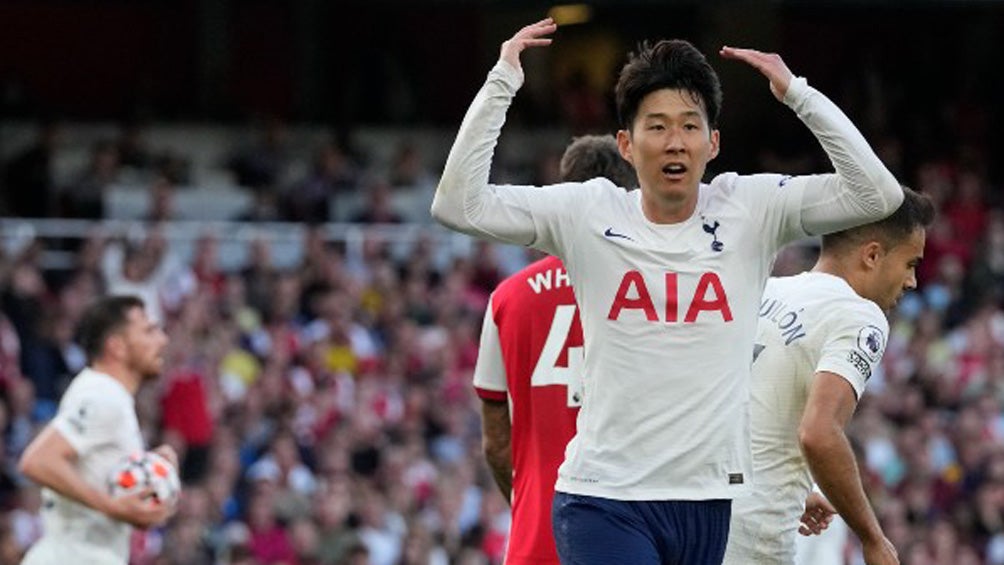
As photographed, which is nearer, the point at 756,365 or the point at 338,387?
the point at 756,365

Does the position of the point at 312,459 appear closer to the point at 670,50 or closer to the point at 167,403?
the point at 167,403

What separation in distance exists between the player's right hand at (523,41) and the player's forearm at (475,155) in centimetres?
3

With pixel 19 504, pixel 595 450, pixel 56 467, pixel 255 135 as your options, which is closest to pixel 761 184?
pixel 595 450

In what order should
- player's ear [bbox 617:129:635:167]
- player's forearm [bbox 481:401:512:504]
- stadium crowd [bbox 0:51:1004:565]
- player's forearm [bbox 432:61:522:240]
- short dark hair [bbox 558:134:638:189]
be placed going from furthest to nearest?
1. stadium crowd [bbox 0:51:1004:565]
2. player's forearm [bbox 481:401:512:504]
3. short dark hair [bbox 558:134:638:189]
4. player's ear [bbox 617:129:635:167]
5. player's forearm [bbox 432:61:522:240]

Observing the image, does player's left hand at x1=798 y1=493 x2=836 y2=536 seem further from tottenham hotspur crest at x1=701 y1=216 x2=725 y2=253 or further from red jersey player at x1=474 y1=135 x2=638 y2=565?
tottenham hotspur crest at x1=701 y1=216 x2=725 y2=253

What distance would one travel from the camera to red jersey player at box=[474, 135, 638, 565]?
773 centimetres

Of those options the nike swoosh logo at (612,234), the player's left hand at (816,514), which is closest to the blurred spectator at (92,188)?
the player's left hand at (816,514)

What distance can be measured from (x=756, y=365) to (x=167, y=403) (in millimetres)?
9824

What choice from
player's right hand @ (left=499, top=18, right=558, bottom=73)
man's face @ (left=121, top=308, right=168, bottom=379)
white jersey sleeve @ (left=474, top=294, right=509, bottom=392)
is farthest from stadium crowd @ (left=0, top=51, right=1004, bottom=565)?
player's right hand @ (left=499, top=18, right=558, bottom=73)

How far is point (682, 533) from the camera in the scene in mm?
6559

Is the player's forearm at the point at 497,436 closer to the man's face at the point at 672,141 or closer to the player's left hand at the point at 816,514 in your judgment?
the player's left hand at the point at 816,514

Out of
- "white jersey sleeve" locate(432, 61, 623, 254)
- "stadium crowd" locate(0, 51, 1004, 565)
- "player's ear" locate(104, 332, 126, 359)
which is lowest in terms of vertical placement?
"stadium crowd" locate(0, 51, 1004, 565)

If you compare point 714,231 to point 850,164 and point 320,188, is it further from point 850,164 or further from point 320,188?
point 320,188

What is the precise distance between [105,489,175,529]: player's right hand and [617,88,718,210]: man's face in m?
3.75
